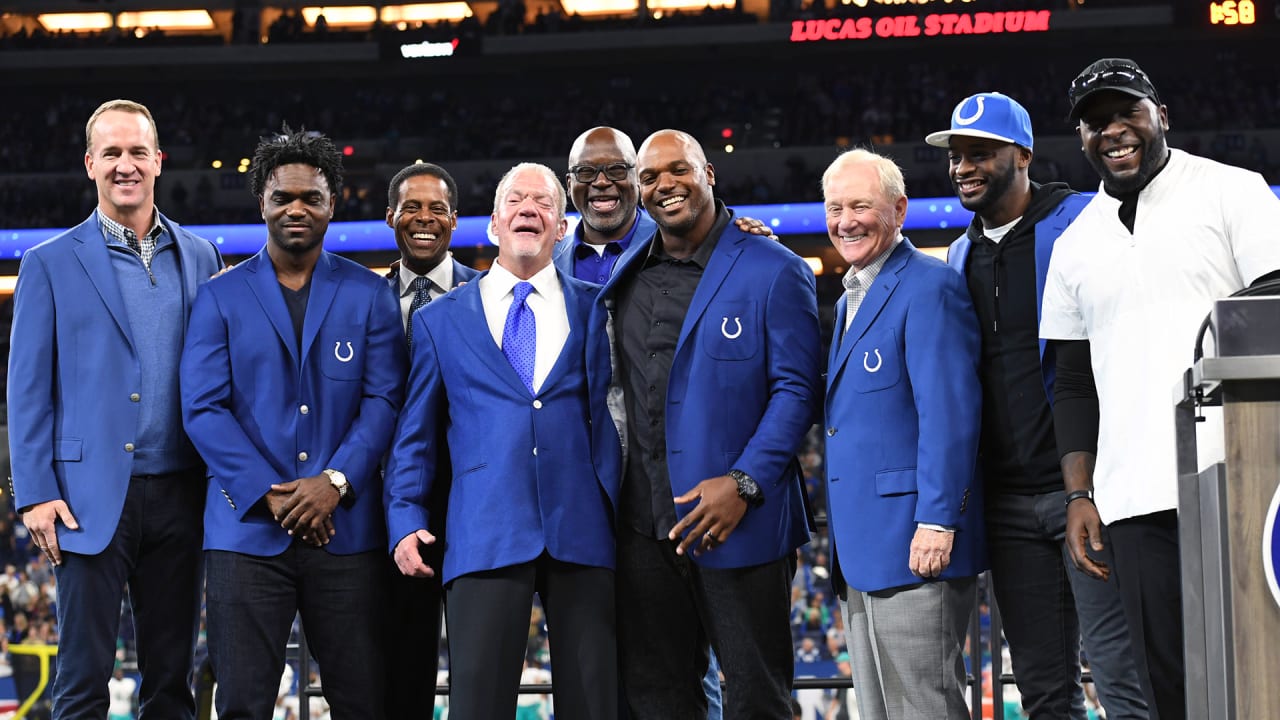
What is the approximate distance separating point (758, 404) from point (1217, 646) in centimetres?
139

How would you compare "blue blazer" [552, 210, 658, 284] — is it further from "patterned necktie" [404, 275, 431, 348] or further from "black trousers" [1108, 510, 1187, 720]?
"black trousers" [1108, 510, 1187, 720]

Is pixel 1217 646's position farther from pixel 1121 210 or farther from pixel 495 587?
pixel 495 587

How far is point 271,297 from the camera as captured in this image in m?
3.02

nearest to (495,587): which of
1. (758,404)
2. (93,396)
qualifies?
(758,404)

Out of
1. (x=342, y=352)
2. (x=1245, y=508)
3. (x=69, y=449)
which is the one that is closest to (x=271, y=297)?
(x=342, y=352)

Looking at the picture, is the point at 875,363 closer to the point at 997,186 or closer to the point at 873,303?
the point at 873,303

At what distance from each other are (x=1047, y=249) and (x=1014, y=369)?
11.6 inches

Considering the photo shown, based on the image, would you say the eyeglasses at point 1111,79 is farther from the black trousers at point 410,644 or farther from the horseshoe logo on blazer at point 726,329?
the black trousers at point 410,644

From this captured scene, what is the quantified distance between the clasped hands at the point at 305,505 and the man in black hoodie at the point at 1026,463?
59.7 inches

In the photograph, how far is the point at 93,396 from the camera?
3012 mm

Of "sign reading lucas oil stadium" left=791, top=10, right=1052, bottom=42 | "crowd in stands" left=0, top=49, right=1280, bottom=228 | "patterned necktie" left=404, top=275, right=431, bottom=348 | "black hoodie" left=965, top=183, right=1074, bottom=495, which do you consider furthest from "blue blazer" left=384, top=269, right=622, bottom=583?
"sign reading lucas oil stadium" left=791, top=10, right=1052, bottom=42

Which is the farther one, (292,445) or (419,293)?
(419,293)

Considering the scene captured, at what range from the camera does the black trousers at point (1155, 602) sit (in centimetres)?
218

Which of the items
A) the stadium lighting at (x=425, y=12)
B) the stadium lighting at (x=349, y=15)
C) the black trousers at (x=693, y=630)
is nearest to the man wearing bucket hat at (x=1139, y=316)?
the black trousers at (x=693, y=630)
